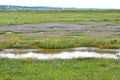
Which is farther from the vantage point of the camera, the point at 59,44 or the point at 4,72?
the point at 59,44

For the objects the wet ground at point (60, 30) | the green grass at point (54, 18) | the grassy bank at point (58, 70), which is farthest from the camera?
the green grass at point (54, 18)

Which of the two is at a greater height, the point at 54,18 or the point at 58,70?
the point at 58,70

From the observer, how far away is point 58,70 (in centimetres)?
1675

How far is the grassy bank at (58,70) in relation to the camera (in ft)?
49.2

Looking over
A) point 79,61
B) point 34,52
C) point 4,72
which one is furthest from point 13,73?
point 34,52

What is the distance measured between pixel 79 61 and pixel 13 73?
5504 mm

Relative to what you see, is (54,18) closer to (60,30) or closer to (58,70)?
(60,30)

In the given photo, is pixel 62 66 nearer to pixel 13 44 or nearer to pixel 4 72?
pixel 4 72

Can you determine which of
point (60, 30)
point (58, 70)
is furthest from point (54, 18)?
point (58, 70)

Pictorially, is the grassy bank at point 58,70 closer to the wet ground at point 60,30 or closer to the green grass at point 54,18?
the wet ground at point 60,30

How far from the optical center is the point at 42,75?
15477 millimetres

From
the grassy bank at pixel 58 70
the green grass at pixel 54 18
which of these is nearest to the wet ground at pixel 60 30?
the green grass at pixel 54 18

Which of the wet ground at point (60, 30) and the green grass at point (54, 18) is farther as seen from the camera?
the green grass at point (54, 18)

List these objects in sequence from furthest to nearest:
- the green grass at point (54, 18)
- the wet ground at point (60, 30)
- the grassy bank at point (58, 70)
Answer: the green grass at point (54, 18) < the wet ground at point (60, 30) < the grassy bank at point (58, 70)
